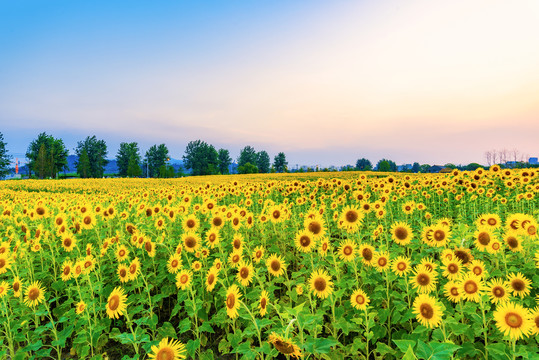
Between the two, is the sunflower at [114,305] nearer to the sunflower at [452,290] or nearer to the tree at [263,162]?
A: the sunflower at [452,290]

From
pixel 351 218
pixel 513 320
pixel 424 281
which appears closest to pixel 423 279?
pixel 424 281

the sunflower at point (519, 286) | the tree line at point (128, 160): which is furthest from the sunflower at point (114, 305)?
the tree line at point (128, 160)

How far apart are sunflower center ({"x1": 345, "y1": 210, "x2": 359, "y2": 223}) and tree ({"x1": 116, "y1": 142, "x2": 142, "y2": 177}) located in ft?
328

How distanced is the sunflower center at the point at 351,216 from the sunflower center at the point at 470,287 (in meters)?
1.70

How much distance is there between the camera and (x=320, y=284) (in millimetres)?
3008

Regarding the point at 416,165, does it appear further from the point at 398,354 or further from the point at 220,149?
the point at 398,354

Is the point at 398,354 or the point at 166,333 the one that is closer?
the point at 398,354

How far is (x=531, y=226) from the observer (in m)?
3.40

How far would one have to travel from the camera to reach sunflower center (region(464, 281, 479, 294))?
8.43 feet

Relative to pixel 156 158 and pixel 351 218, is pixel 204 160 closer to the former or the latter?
pixel 156 158

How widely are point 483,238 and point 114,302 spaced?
12.9 feet

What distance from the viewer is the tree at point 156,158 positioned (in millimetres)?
103438

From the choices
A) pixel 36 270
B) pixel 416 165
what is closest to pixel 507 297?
pixel 36 270

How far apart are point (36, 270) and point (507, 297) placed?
6.58 meters
